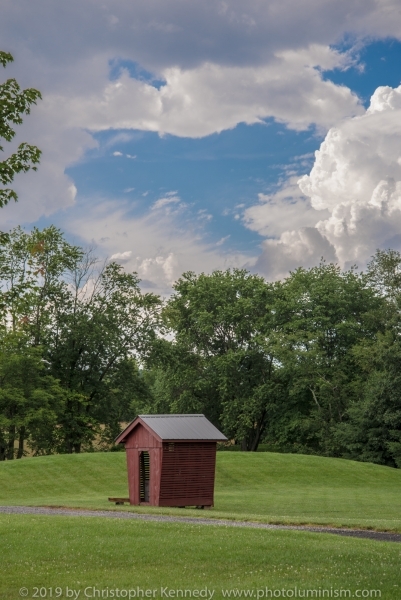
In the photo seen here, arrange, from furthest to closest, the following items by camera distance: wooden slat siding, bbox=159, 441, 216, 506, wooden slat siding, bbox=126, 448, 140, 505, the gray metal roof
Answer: wooden slat siding, bbox=126, 448, 140, 505 < the gray metal roof < wooden slat siding, bbox=159, 441, 216, 506

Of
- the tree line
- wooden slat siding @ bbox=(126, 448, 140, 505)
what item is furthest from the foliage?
wooden slat siding @ bbox=(126, 448, 140, 505)

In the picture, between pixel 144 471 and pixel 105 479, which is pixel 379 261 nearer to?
pixel 105 479

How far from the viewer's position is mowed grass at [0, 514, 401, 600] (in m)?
13.0

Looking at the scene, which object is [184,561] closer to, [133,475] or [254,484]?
[133,475]

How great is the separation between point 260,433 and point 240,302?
1372 centimetres

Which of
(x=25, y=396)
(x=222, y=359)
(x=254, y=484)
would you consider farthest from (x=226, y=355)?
(x=254, y=484)

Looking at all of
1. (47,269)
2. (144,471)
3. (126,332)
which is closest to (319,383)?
(126,332)

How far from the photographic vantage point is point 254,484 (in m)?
46.6

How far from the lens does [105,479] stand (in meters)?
45.2

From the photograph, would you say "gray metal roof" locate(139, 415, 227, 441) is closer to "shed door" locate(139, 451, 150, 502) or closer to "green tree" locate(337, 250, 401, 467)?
"shed door" locate(139, 451, 150, 502)

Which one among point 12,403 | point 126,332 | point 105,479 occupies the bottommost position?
point 105,479

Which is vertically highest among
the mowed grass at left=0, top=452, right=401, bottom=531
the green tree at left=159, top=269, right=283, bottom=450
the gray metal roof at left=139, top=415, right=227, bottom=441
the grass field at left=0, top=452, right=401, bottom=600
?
the green tree at left=159, top=269, right=283, bottom=450

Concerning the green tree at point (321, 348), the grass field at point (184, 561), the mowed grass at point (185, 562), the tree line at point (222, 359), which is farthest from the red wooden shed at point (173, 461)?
the green tree at point (321, 348)

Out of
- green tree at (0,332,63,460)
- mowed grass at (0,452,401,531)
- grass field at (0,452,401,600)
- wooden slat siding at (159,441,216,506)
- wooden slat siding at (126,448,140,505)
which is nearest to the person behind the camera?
grass field at (0,452,401,600)
